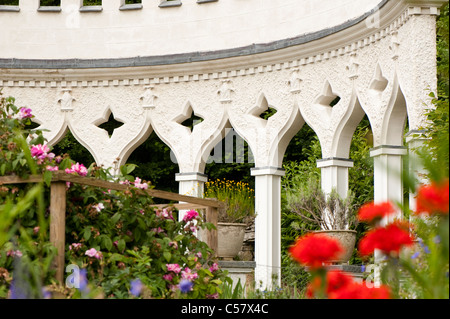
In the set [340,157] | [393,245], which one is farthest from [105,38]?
[393,245]

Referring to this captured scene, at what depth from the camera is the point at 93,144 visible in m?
16.1

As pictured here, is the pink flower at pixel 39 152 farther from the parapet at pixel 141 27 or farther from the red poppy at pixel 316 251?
the parapet at pixel 141 27

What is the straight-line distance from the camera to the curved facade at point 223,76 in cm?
1259

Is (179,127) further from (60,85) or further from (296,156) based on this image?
Result: (296,156)

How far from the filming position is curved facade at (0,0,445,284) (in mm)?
12586

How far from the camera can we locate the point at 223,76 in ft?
49.4

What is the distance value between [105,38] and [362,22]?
6.12m

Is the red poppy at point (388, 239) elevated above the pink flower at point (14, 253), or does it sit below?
above

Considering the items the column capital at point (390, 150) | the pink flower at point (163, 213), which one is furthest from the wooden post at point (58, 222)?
the column capital at point (390, 150)

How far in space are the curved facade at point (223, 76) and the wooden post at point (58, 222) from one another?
6.89 metres

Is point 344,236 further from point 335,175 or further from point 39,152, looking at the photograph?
point 39,152

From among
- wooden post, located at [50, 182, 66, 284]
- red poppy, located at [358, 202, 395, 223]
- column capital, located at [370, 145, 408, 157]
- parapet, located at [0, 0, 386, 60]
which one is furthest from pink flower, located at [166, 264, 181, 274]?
parapet, located at [0, 0, 386, 60]

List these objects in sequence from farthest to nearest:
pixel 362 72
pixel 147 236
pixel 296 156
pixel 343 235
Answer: pixel 296 156 → pixel 362 72 → pixel 343 235 → pixel 147 236

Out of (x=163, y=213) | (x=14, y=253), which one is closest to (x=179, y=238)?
(x=163, y=213)
